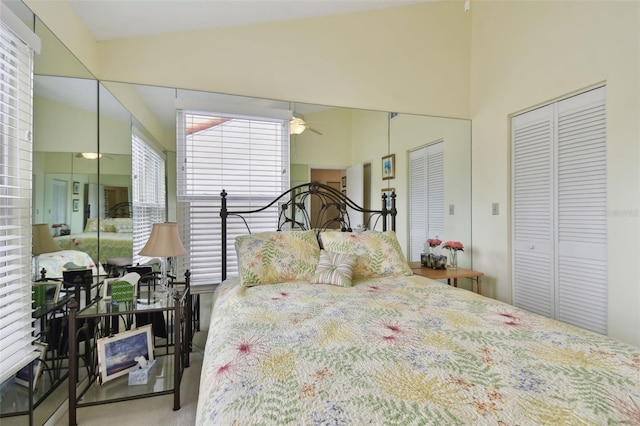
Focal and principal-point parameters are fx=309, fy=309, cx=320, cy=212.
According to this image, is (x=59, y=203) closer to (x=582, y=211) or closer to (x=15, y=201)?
(x=15, y=201)

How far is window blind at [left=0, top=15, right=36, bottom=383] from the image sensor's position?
133 cm

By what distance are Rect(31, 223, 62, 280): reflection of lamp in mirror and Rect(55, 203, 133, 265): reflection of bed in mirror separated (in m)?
0.14

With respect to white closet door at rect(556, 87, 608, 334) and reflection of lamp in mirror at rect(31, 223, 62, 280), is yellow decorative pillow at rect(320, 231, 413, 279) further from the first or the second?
reflection of lamp in mirror at rect(31, 223, 62, 280)

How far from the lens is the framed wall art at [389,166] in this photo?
3057 mm

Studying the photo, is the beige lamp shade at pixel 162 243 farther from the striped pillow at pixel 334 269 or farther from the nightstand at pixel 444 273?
the nightstand at pixel 444 273

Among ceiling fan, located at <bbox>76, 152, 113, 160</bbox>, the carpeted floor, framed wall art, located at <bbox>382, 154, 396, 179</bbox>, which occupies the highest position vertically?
framed wall art, located at <bbox>382, 154, 396, 179</bbox>

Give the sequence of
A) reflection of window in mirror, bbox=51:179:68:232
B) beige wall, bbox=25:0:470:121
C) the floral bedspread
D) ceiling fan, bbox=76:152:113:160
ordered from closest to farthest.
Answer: the floral bedspread → reflection of window in mirror, bbox=51:179:68:232 → ceiling fan, bbox=76:152:113:160 → beige wall, bbox=25:0:470:121

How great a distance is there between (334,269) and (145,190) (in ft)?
5.08

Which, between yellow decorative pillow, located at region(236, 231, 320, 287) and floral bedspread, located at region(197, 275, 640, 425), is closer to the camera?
floral bedspread, located at region(197, 275, 640, 425)

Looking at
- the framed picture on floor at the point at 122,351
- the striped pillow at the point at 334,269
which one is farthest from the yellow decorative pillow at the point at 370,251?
the framed picture on floor at the point at 122,351

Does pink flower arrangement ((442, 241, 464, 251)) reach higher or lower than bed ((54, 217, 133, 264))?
lower

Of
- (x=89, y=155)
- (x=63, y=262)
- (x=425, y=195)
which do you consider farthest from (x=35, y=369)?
(x=425, y=195)

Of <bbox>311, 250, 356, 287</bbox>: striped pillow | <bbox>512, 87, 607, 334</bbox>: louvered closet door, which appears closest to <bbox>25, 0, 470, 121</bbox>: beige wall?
<bbox>512, 87, 607, 334</bbox>: louvered closet door

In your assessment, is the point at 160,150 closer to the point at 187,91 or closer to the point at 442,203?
the point at 187,91
